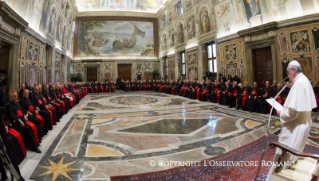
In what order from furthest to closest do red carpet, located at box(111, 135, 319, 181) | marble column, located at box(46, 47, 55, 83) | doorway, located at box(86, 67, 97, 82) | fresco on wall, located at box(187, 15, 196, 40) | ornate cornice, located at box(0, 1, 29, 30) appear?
doorway, located at box(86, 67, 97, 82)
fresco on wall, located at box(187, 15, 196, 40)
marble column, located at box(46, 47, 55, 83)
ornate cornice, located at box(0, 1, 29, 30)
red carpet, located at box(111, 135, 319, 181)

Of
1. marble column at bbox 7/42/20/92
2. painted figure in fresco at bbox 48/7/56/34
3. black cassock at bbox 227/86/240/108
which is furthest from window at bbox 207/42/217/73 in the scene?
marble column at bbox 7/42/20/92

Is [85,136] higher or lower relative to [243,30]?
lower

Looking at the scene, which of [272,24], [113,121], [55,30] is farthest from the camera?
[55,30]

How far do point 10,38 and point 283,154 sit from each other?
32.5 ft

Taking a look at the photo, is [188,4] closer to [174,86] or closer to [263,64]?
[174,86]

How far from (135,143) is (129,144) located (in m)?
0.16

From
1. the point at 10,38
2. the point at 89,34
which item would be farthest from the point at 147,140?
the point at 89,34

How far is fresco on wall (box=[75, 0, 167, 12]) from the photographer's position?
23.8 m

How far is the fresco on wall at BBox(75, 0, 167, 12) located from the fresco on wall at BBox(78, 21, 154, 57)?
5.94ft

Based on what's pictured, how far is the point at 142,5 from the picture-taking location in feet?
81.5

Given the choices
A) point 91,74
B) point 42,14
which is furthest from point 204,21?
point 91,74

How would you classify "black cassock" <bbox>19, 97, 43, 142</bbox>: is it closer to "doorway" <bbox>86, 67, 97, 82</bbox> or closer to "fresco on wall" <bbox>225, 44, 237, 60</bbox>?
"fresco on wall" <bbox>225, 44, 237, 60</bbox>

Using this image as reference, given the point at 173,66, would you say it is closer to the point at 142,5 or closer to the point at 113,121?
the point at 142,5

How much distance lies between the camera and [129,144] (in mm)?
4629
